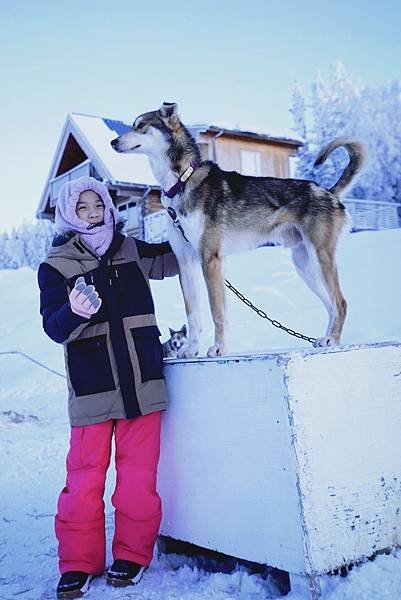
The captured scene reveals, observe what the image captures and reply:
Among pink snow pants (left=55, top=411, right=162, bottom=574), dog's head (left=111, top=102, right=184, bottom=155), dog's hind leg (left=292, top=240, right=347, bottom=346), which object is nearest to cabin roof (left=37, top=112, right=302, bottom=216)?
dog's head (left=111, top=102, right=184, bottom=155)

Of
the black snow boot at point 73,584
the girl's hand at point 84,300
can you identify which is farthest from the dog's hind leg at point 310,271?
the black snow boot at point 73,584

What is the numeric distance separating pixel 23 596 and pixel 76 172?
21.0 meters

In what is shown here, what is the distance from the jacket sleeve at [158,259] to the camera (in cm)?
340

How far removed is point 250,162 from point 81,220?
2002 cm

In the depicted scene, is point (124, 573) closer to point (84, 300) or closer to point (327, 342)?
point (84, 300)

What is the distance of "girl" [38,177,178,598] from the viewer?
284 centimetres

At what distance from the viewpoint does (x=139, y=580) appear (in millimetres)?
2799

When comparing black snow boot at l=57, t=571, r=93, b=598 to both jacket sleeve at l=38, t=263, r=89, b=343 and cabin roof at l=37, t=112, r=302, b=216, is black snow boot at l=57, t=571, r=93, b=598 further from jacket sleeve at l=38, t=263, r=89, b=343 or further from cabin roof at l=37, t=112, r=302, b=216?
cabin roof at l=37, t=112, r=302, b=216

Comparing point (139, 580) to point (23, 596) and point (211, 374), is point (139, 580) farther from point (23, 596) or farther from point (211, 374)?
point (211, 374)

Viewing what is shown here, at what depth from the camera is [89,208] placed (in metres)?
3.19

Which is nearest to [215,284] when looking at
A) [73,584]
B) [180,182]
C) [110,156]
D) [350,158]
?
[180,182]

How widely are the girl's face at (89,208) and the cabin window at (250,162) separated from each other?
63.8 feet

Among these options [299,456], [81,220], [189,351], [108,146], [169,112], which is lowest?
[299,456]

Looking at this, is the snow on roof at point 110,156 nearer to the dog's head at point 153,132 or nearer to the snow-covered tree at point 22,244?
the dog's head at point 153,132
